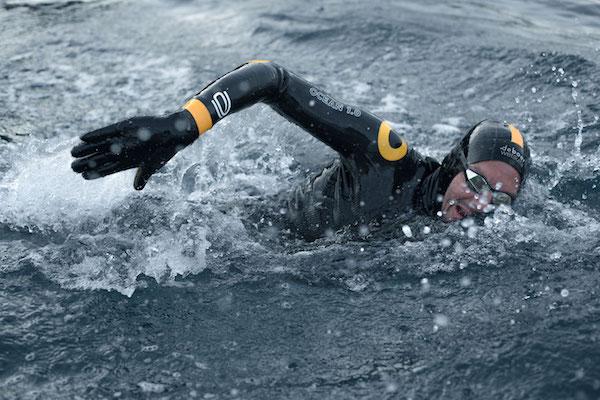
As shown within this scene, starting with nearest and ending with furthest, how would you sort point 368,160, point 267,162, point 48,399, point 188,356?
point 48,399
point 188,356
point 368,160
point 267,162

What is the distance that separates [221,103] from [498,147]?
1624 mm

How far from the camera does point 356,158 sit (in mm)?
4547

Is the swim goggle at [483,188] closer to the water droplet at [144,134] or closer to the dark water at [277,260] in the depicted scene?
the dark water at [277,260]

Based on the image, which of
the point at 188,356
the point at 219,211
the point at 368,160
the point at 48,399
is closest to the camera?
the point at 48,399

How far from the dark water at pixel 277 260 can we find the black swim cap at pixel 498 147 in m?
0.38

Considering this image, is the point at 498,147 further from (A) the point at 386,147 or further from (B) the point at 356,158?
(B) the point at 356,158

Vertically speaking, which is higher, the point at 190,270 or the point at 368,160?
the point at 368,160

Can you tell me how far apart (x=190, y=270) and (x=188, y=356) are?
80cm

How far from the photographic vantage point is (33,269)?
443 centimetres

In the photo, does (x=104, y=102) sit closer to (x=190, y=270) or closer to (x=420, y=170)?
(x=190, y=270)

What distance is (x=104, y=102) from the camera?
704cm

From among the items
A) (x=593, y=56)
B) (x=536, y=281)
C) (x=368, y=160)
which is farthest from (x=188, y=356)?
(x=593, y=56)

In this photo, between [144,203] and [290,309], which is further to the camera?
[144,203]

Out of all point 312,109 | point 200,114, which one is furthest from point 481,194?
point 200,114
